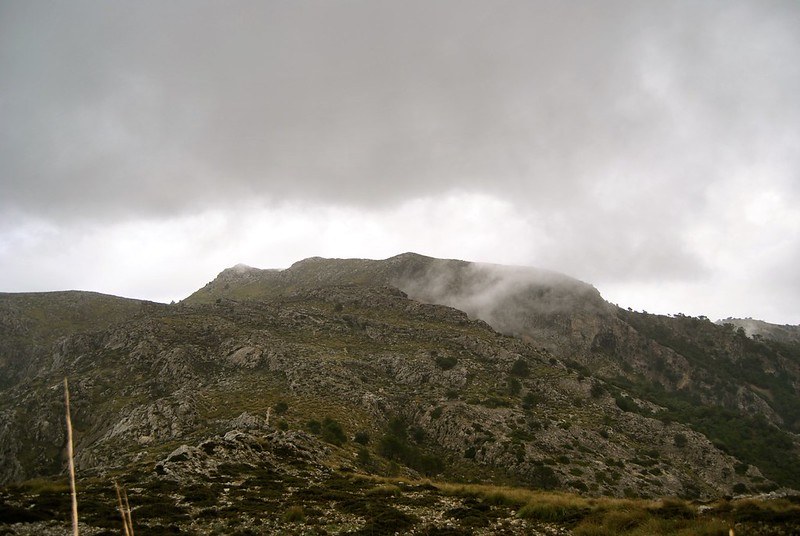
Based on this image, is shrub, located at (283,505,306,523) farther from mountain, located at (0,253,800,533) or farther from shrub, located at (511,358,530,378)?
shrub, located at (511,358,530,378)

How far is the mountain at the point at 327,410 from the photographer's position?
46812 mm

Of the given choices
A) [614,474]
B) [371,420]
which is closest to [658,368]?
[614,474]

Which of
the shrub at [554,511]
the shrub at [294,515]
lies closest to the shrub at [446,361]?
the shrub at [554,511]

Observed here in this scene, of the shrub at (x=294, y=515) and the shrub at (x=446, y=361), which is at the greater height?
the shrub at (x=446, y=361)

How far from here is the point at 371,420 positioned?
74.2 m

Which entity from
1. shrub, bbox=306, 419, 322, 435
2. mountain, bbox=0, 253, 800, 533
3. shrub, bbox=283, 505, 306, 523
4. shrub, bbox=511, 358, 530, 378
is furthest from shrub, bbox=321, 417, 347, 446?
shrub, bbox=511, 358, 530, 378

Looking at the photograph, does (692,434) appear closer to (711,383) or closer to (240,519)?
(240,519)

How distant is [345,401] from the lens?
78.2 meters

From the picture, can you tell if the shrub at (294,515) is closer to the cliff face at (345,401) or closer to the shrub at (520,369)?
the cliff face at (345,401)

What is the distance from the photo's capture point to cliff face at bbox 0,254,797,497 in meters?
60.7

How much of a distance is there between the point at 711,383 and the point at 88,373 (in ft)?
685

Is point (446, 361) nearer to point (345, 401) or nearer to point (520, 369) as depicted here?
point (520, 369)

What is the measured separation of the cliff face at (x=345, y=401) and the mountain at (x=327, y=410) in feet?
1.33

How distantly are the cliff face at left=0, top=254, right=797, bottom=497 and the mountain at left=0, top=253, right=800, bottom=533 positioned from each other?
0.41 m
